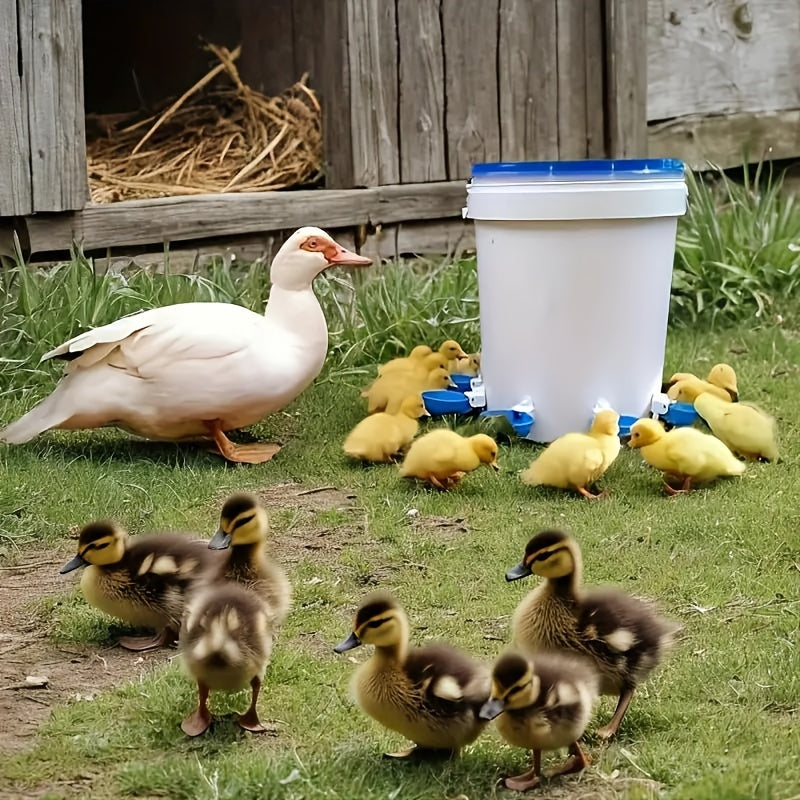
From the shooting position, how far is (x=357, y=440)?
4.30m

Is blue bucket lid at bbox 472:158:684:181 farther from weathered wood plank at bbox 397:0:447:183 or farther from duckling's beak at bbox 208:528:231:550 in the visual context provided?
weathered wood plank at bbox 397:0:447:183

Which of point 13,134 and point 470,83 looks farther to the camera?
point 470,83

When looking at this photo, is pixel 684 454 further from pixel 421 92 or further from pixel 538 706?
pixel 421 92

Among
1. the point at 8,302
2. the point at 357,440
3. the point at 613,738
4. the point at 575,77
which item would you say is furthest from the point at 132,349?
the point at 575,77

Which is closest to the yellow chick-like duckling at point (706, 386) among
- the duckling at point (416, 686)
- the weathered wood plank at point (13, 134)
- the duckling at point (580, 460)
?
the duckling at point (580, 460)

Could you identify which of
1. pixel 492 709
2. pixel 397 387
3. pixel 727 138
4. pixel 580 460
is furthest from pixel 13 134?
pixel 727 138

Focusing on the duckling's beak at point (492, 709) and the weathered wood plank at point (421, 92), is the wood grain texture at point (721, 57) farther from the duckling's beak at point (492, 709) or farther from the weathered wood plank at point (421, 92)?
the duckling's beak at point (492, 709)

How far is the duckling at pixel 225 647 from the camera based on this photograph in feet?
7.63

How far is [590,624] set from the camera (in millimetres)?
2406

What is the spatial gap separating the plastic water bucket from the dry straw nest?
2716mm

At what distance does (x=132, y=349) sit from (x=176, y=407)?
26 centimetres

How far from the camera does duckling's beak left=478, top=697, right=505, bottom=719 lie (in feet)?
6.72

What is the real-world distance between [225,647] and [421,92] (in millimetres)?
4974

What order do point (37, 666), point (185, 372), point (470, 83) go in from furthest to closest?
point (470, 83), point (185, 372), point (37, 666)
